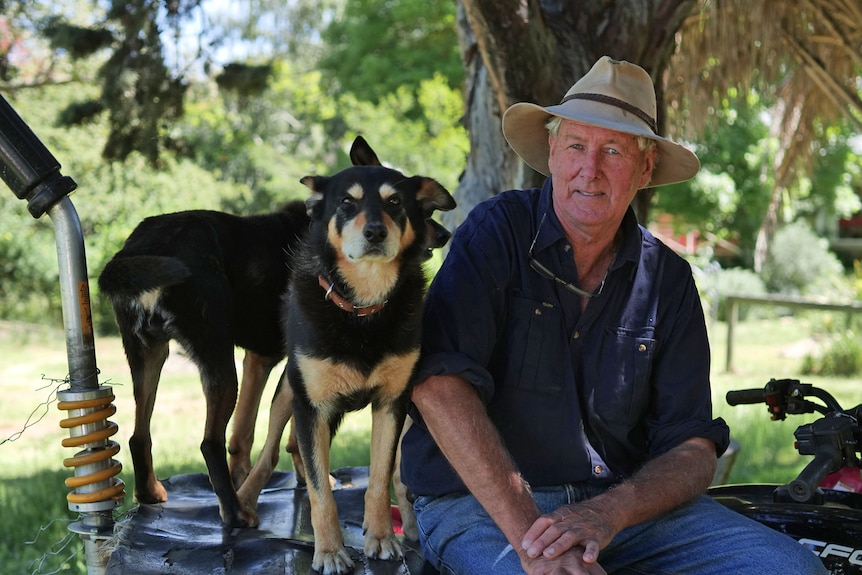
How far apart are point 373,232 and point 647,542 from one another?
1228 mm

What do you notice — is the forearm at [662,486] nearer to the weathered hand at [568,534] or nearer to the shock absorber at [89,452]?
the weathered hand at [568,534]

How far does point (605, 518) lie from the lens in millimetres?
2293

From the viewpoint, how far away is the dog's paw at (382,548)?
266cm

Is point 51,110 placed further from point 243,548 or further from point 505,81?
point 243,548

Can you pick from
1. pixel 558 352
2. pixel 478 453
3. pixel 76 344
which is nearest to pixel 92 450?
pixel 76 344

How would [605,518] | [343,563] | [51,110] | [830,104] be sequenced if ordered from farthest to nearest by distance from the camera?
[51,110] < [830,104] < [343,563] < [605,518]

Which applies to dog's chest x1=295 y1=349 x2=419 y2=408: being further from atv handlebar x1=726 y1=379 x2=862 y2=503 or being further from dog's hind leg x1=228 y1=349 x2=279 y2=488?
atv handlebar x1=726 y1=379 x2=862 y2=503

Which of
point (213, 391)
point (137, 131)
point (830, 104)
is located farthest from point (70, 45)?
point (830, 104)

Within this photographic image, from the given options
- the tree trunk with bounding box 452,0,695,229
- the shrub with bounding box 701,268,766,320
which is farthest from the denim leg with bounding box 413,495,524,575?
the shrub with bounding box 701,268,766,320

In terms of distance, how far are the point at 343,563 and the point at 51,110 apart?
14918 millimetres

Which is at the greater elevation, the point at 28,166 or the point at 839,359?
the point at 28,166

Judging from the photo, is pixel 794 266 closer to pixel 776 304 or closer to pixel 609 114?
pixel 776 304

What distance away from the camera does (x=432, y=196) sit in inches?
112

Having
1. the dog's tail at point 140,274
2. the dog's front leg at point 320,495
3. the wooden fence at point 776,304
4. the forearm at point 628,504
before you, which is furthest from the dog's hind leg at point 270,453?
the wooden fence at point 776,304
